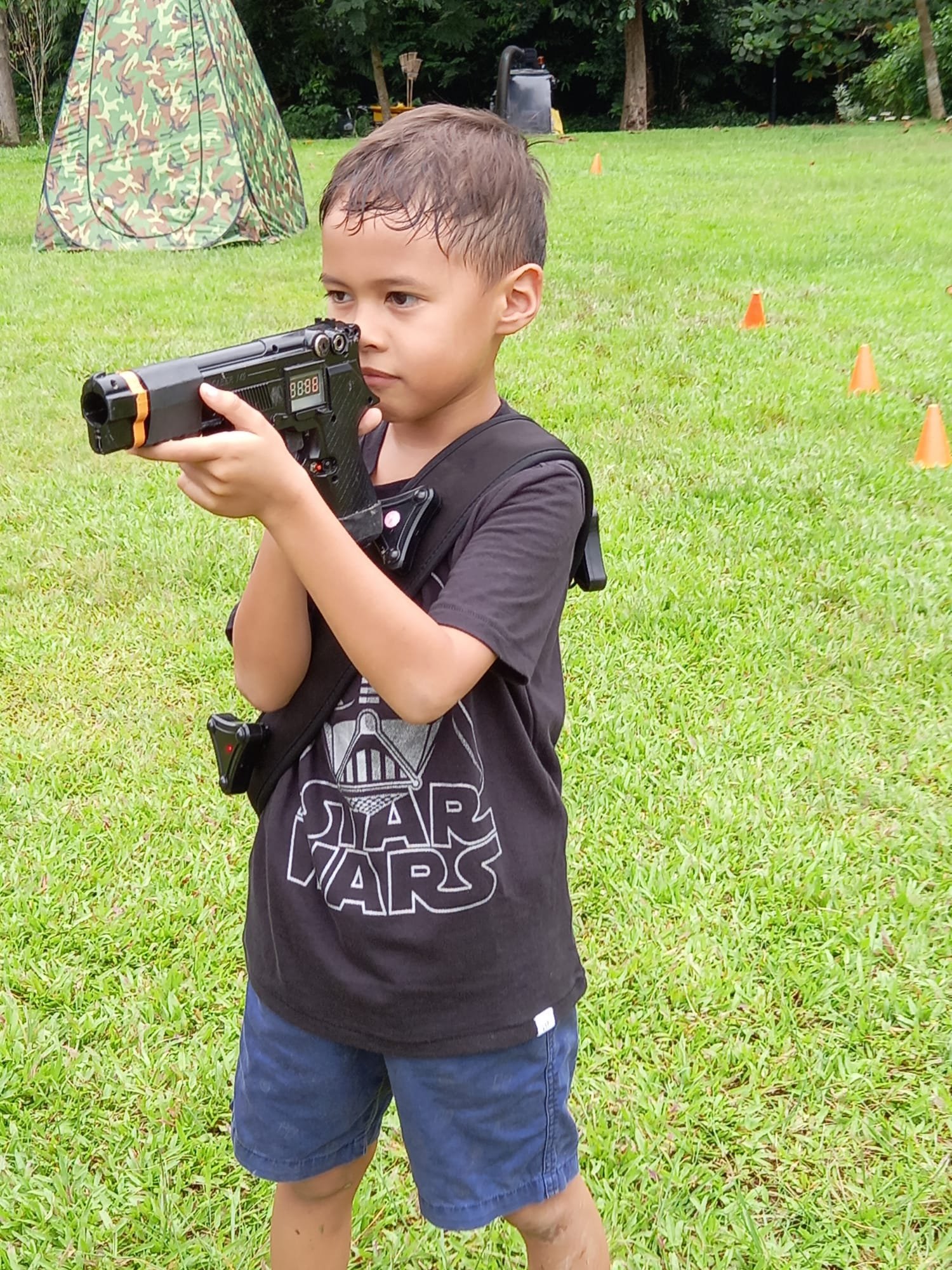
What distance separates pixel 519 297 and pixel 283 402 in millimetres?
381

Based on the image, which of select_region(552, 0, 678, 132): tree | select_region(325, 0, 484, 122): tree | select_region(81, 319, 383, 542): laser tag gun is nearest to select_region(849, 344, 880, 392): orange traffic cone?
select_region(81, 319, 383, 542): laser tag gun

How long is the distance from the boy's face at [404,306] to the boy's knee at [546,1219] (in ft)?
3.47

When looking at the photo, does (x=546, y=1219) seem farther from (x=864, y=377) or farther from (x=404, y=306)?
(x=864, y=377)

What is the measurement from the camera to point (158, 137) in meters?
10.4

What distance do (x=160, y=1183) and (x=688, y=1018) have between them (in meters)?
1.11

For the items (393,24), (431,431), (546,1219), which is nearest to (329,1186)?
(546,1219)

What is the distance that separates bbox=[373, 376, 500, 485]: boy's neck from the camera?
142cm

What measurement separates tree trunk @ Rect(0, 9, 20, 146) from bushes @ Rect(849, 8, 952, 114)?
1867 cm

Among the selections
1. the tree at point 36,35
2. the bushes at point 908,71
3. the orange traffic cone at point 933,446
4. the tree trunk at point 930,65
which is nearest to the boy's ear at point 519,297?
the orange traffic cone at point 933,446

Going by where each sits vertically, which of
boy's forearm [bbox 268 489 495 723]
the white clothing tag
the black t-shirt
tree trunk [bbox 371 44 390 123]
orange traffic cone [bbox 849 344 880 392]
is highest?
tree trunk [bbox 371 44 390 123]

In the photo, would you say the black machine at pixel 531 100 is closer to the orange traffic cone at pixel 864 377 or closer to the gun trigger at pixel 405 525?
the orange traffic cone at pixel 864 377

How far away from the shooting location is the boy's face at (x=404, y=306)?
1.29 m

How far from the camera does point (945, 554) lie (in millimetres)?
4344

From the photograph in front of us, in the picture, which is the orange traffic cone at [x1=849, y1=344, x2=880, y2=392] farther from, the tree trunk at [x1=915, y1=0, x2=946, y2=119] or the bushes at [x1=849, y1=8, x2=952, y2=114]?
the bushes at [x1=849, y1=8, x2=952, y2=114]
